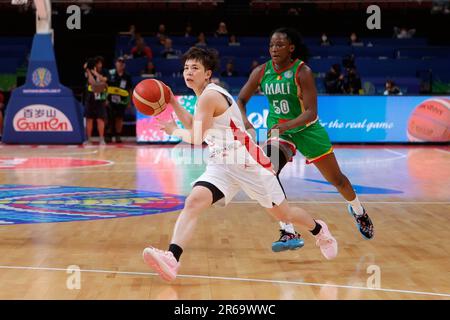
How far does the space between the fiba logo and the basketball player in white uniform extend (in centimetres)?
1186

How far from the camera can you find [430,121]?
16.7 m

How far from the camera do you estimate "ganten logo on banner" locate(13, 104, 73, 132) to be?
53.8 ft

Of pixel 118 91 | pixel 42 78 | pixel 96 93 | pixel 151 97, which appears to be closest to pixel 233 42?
pixel 118 91

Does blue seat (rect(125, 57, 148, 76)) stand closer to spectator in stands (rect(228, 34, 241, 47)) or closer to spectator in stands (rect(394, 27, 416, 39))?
spectator in stands (rect(228, 34, 241, 47))

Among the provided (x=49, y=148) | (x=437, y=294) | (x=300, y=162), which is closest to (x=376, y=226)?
(x=437, y=294)

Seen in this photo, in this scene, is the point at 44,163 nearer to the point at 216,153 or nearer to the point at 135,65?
the point at 135,65

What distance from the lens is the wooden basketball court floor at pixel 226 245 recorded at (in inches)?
182

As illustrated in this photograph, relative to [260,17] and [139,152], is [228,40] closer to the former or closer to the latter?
[260,17]

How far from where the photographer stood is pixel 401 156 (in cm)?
1428

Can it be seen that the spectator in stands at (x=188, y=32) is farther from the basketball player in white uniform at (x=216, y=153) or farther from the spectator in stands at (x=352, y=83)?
the basketball player in white uniform at (x=216, y=153)

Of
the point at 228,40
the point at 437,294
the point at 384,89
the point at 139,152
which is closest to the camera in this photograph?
the point at 437,294

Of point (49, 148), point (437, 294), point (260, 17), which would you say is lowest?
point (49, 148)

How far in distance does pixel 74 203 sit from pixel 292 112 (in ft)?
10.1
